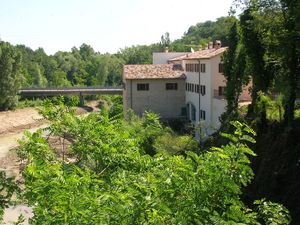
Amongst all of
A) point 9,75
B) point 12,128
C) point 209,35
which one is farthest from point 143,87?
point 209,35

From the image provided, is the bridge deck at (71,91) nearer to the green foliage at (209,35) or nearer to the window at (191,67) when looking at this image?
the green foliage at (209,35)

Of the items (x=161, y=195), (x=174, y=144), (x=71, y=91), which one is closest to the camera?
(x=161, y=195)

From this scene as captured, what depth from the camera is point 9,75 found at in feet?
212

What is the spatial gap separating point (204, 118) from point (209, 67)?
16.0ft

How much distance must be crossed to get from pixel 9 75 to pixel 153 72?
92.9ft

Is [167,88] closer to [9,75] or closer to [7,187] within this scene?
[9,75]

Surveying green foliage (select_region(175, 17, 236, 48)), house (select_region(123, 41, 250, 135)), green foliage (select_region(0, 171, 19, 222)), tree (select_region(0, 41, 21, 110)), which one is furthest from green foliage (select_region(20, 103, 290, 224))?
tree (select_region(0, 41, 21, 110))

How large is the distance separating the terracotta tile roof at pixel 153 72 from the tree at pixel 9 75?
987 inches

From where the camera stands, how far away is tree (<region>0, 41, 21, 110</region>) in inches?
2534

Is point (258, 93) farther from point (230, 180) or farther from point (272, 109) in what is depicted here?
point (230, 180)

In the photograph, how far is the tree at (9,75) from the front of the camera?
6436cm

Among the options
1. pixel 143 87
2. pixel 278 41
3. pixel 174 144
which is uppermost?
pixel 278 41

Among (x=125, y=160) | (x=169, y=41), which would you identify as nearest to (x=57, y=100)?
(x=125, y=160)

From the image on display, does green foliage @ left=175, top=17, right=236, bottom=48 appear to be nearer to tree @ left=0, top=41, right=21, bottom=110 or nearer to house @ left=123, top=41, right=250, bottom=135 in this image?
house @ left=123, top=41, right=250, bottom=135
